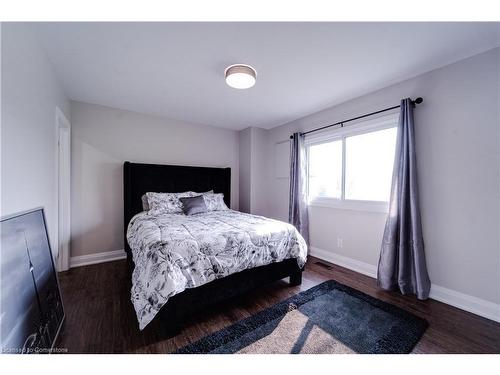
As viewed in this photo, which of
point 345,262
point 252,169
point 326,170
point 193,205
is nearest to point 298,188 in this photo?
point 326,170

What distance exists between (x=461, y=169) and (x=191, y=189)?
3401mm

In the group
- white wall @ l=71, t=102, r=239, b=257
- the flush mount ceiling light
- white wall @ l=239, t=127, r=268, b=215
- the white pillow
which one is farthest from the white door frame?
white wall @ l=239, t=127, r=268, b=215

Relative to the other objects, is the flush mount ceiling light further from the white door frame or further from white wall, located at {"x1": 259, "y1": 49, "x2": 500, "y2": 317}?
the white door frame

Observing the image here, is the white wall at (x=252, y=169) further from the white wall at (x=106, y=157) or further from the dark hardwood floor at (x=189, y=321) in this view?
the dark hardwood floor at (x=189, y=321)

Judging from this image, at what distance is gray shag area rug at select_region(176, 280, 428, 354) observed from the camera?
4.38 feet

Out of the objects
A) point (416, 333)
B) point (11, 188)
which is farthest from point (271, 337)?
point (11, 188)

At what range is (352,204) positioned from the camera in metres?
2.68

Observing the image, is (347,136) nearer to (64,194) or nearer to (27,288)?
(27,288)

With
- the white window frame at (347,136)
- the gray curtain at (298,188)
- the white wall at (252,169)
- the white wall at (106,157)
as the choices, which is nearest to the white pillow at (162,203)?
the white wall at (106,157)

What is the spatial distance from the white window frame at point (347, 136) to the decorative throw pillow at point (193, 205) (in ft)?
5.64

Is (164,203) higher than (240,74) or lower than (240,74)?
lower

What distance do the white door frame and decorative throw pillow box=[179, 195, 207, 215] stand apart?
142 centimetres
